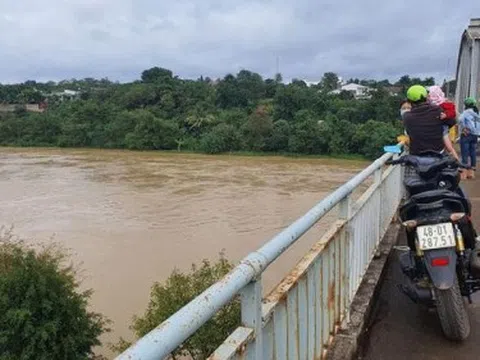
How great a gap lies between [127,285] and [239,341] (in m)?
13.1

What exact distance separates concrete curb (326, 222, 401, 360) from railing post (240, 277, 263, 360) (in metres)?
0.94

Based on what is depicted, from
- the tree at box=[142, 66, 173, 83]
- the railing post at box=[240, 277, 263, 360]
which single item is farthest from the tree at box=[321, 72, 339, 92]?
the railing post at box=[240, 277, 263, 360]

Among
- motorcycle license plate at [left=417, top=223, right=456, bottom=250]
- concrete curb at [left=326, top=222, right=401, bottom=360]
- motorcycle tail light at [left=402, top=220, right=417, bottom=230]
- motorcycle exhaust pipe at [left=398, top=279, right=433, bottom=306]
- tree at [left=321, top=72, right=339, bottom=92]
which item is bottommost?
concrete curb at [left=326, top=222, right=401, bottom=360]

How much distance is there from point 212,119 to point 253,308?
4642 cm

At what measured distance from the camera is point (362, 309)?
260 centimetres

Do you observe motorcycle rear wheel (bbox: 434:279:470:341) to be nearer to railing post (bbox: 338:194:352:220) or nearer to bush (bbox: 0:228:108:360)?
railing post (bbox: 338:194:352:220)

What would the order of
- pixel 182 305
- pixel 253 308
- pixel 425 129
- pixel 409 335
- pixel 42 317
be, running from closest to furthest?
pixel 253 308
pixel 409 335
pixel 425 129
pixel 182 305
pixel 42 317

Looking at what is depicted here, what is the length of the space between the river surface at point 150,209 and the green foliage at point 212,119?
2.21 metres

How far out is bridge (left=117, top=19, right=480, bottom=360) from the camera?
108 cm

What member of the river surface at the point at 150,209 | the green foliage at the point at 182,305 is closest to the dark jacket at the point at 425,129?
the green foliage at the point at 182,305

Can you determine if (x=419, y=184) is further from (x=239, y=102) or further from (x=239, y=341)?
(x=239, y=102)

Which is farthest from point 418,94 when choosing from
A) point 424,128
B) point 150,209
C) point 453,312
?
point 150,209

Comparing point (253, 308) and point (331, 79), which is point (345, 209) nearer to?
point (253, 308)

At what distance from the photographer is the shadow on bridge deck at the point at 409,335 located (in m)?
2.39
